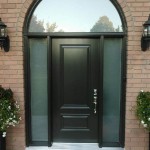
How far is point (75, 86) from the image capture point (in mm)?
4148

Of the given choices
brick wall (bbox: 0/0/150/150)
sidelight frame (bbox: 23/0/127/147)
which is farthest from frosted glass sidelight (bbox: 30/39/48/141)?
brick wall (bbox: 0/0/150/150)

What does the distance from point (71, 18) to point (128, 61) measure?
124 cm

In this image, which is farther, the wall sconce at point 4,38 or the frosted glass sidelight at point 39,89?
the frosted glass sidelight at point 39,89

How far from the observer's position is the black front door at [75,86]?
4098 mm

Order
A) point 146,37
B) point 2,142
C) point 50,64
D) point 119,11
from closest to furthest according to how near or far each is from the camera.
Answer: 1. point 146,37
2. point 2,142
3. point 119,11
4. point 50,64

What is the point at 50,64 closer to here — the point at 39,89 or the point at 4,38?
the point at 39,89

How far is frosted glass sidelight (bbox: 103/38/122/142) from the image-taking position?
4016 millimetres

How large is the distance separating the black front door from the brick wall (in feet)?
1.92

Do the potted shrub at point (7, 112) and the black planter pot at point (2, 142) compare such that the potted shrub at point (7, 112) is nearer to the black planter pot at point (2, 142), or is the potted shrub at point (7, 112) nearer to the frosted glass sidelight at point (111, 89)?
the black planter pot at point (2, 142)

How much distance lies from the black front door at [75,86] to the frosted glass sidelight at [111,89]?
0.17 m

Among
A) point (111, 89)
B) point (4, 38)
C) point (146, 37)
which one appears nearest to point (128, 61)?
point (146, 37)

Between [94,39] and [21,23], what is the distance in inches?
50.6

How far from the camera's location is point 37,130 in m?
4.20

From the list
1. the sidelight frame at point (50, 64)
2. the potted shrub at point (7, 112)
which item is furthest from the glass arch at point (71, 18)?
the potted shrub at point (7, 112)
